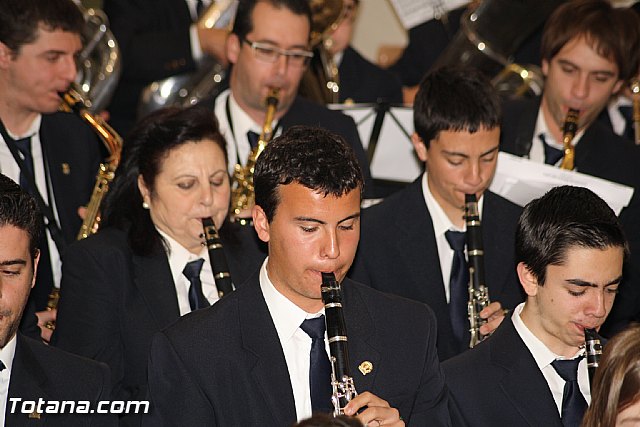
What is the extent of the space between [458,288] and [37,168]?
5.95 feet

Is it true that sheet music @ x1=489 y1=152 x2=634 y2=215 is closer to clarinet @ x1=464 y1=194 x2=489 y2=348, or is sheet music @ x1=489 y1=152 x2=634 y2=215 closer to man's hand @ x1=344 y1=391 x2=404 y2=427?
clarinet @ x1=464 y1=194 x2=489 y2=348

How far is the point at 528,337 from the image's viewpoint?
11.5ft

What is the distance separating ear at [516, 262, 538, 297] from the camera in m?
3.55

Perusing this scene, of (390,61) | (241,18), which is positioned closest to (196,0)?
(241,18)

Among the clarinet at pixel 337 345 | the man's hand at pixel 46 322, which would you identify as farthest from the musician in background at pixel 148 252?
the clarinet at pixel 337 345

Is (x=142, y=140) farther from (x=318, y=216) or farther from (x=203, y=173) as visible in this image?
(x=318, y=216)

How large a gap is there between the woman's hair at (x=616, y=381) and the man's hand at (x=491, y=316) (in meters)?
0.83

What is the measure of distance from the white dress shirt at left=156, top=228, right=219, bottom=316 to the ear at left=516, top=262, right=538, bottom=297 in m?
1.08

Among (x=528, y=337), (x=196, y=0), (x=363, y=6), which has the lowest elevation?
(x=528, y=337)

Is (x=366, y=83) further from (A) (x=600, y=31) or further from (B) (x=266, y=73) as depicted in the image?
(A) (x=600, y=31)

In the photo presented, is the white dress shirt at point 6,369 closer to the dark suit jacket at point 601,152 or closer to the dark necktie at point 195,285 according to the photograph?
the dark necktie at point 195,285

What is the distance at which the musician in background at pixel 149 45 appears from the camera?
5.80 m

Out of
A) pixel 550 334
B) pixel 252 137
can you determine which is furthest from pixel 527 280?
pixel 252 137

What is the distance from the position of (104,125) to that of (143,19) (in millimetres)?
1274
